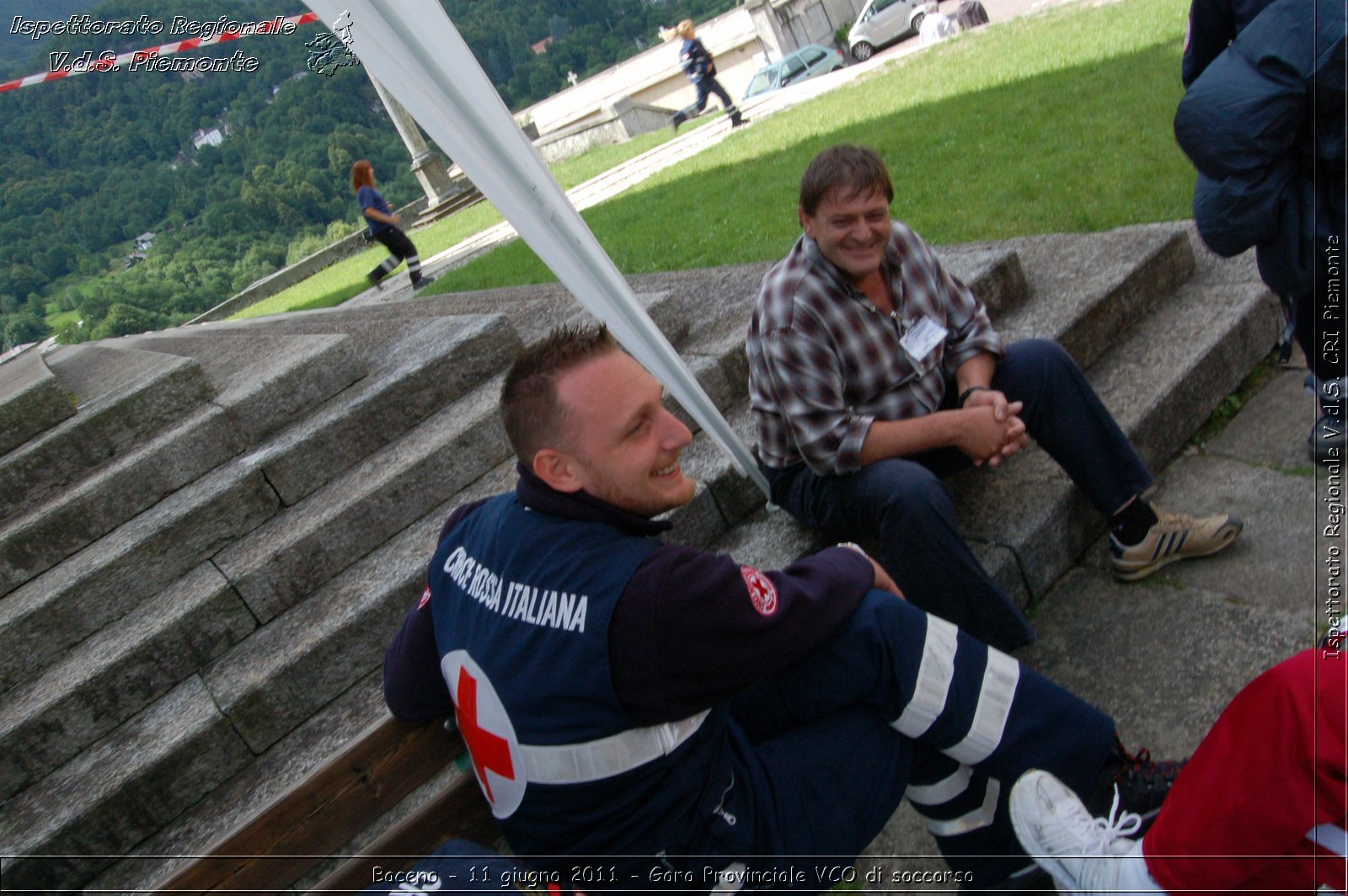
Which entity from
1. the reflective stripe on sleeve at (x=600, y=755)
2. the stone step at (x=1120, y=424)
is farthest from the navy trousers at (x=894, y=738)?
the stone step at (x=1120, y=424)

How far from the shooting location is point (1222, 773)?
143cm

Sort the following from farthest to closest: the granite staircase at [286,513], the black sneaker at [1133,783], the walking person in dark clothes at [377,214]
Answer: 1. the walking person in dark clothes at [377,214]
2. the granite staircase at [286,513]
3. the black sneaker at [1133,783]

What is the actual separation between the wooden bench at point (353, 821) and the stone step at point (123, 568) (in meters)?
1.97

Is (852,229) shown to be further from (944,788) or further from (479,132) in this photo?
(944,788)

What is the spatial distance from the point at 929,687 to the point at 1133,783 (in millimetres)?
497

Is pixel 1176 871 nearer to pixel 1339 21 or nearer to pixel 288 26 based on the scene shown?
pixel 1339 21

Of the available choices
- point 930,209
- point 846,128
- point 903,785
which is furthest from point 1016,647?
point 846,128

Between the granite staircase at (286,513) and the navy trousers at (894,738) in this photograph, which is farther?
the granite staircase at (286,513)

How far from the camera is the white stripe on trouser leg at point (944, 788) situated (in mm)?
1821

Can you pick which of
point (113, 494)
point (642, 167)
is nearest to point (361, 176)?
point (642, 167)

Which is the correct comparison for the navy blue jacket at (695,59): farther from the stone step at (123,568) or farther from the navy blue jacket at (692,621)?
the navy blue jacket at (692,621)

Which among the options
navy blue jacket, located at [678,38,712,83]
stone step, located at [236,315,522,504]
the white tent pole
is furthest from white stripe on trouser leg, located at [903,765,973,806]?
navy blue jacket, located at [678,38,712,83]

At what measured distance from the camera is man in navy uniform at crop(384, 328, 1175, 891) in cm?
146

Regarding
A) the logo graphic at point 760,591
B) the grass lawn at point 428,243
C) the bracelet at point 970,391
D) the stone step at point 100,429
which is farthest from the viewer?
the grass lawn at point 428,243
